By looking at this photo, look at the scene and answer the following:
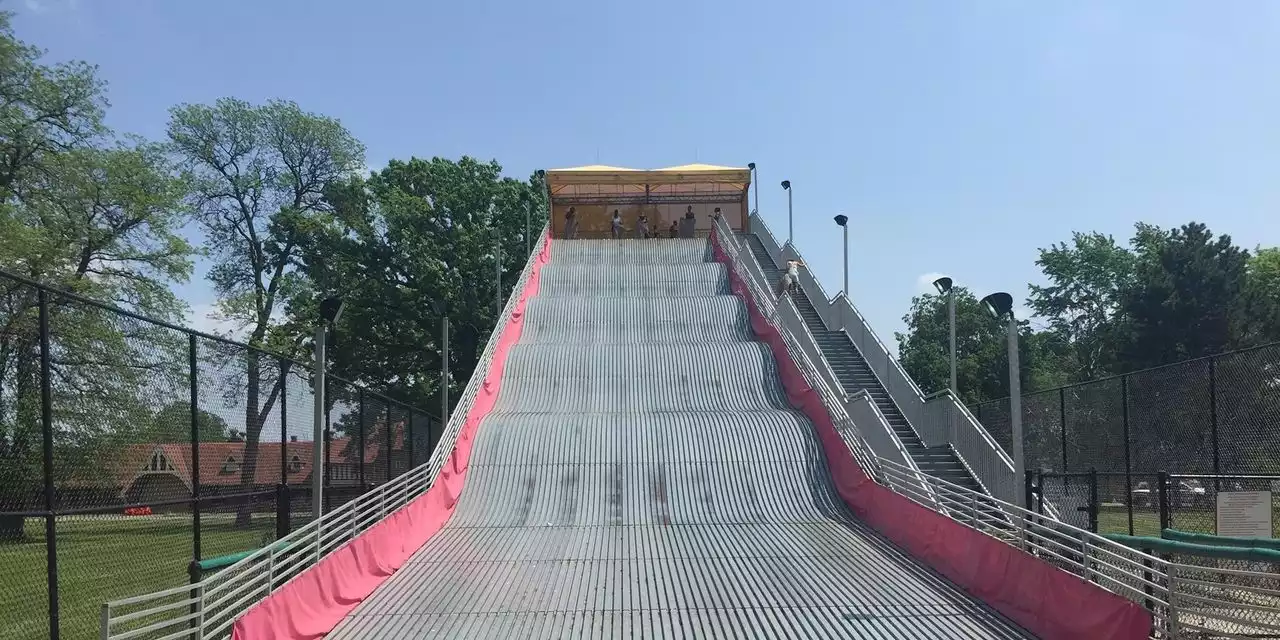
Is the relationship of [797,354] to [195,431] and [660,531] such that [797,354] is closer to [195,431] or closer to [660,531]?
[660,531]

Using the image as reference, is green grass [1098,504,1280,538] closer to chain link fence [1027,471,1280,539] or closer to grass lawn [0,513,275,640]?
chain link fence [1027,471,1280,539]

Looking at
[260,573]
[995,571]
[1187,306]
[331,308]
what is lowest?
[995,571]

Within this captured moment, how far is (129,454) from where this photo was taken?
34.5ft

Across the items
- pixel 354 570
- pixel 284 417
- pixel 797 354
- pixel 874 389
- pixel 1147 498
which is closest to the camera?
pixel 354 570

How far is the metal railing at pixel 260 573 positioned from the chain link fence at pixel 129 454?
1.88ft

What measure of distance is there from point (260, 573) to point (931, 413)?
40.3 ft

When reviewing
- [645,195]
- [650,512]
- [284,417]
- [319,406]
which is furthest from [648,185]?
[319,406]

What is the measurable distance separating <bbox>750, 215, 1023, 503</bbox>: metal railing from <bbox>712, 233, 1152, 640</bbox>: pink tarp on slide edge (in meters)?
1.05

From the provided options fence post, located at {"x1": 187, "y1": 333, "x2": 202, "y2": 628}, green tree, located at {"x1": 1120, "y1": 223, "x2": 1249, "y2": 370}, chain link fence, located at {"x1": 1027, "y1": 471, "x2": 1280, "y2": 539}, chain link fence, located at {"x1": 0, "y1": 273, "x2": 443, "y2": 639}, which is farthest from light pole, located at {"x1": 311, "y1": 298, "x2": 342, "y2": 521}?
green tree, located at {"x1": 1120, "y1": 223, "x2": 1249, "y2": 370}

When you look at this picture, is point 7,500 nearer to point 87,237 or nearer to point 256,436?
point 256,436

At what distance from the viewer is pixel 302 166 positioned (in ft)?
142

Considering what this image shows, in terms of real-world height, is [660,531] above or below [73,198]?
below

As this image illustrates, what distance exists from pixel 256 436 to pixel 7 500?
9.53 ft

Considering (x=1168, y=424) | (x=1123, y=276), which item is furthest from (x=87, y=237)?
(x=1123, y=276)
